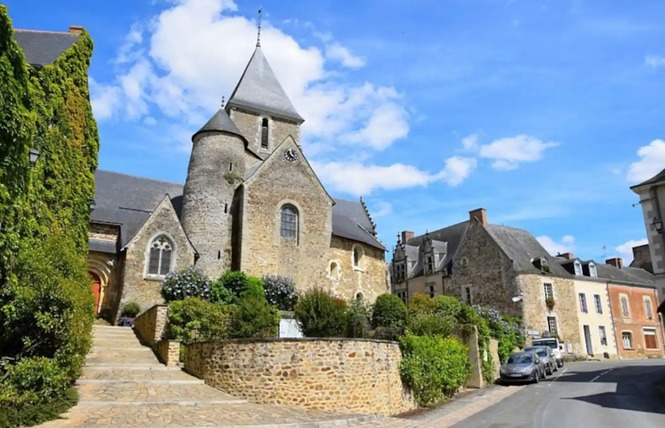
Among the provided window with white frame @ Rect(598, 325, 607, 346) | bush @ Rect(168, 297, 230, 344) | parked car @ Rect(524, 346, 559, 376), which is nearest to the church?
bush @ Rect(168, 297, 230, 344)

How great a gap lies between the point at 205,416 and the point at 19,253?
16.3 ft

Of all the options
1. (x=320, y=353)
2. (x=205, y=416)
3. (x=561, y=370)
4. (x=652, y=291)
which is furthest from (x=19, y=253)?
(x=652, y=291)

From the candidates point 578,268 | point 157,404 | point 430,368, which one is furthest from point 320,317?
point 578,268

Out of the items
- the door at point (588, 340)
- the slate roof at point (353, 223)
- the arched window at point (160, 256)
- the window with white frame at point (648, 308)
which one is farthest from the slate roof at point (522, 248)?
the arched window at point (160, 256)

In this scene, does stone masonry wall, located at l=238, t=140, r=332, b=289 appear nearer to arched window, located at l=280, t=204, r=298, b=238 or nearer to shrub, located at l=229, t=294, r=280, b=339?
arched window, located at l=280, t=204, r=298, b=238

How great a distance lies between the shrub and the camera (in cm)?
1301

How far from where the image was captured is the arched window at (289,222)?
75.8ft

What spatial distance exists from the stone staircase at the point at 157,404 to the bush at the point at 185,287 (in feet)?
12.9

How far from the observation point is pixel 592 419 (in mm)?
9594

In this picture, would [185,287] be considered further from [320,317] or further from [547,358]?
[547,358]

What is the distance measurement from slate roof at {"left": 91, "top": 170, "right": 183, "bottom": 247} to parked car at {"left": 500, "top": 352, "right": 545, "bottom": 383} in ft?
51.8

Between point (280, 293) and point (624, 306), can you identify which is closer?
point (280, 293)

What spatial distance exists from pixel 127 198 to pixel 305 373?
16.4 metres

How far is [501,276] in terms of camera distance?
3042 centimetres
